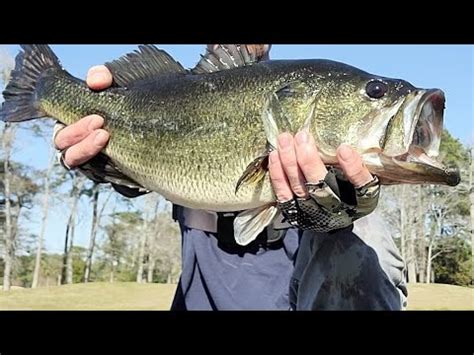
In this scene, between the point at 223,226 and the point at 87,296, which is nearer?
the point at 223,226

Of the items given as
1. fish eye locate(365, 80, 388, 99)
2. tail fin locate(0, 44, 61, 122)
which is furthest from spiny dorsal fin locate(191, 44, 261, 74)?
tail fin locate(0, 44, 61, 122)

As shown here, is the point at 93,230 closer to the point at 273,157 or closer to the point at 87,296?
the point at 87,296

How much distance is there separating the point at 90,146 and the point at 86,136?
0.21ft

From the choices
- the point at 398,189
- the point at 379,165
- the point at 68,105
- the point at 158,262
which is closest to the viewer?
the point at 379,165

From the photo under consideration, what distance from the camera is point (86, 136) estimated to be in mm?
2156

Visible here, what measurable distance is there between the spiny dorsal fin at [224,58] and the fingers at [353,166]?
0.57 m

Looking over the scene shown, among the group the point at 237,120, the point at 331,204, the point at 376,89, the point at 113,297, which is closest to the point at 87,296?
the point at 113,297

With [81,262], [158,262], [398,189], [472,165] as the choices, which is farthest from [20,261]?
[472,165]

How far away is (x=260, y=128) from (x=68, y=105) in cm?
83

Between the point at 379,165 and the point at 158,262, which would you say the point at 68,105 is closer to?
the point at 379,165

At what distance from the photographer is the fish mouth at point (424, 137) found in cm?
156

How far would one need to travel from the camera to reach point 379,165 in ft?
5.36

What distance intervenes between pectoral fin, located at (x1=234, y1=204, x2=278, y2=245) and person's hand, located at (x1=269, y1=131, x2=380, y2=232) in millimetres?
87
